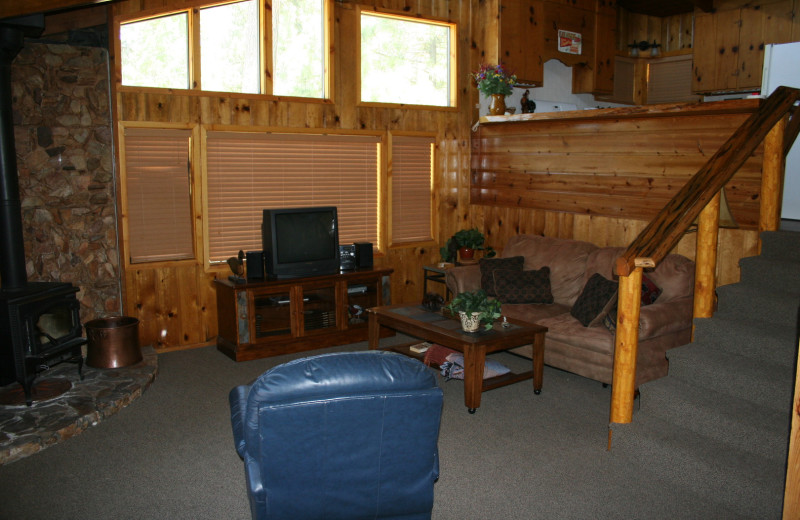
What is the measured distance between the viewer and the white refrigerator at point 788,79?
523cm

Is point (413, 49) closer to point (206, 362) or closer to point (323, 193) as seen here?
point (323, 193)

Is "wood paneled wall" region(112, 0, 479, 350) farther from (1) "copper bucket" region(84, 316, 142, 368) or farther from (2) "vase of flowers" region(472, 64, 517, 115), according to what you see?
(1) "copper bucket" region(84, 316, 142, 368)

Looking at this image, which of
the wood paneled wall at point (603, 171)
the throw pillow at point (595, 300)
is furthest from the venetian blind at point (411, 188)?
the throw pillow at point (595, 300)

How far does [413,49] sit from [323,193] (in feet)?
5.85

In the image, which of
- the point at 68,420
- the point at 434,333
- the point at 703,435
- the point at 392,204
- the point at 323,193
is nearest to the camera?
the point at 703,435

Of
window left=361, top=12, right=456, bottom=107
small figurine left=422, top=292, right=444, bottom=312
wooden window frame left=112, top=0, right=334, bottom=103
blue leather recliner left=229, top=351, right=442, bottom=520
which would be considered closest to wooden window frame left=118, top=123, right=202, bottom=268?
wooden window frame left=112, top=0, right=334, bottom=103

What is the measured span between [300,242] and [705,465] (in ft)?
11.7

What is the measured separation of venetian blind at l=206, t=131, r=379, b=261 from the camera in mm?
5668

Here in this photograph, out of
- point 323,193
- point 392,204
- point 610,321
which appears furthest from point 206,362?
point 610,321

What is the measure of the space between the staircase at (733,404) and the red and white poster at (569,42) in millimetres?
3624

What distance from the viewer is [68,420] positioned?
3.85m

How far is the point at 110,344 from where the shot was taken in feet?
15.4

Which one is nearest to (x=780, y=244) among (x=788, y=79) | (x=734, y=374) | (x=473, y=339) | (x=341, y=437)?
(x=734, y=374)

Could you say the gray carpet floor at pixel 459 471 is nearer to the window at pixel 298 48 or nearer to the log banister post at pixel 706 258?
the log banister post at pixel 706 258
